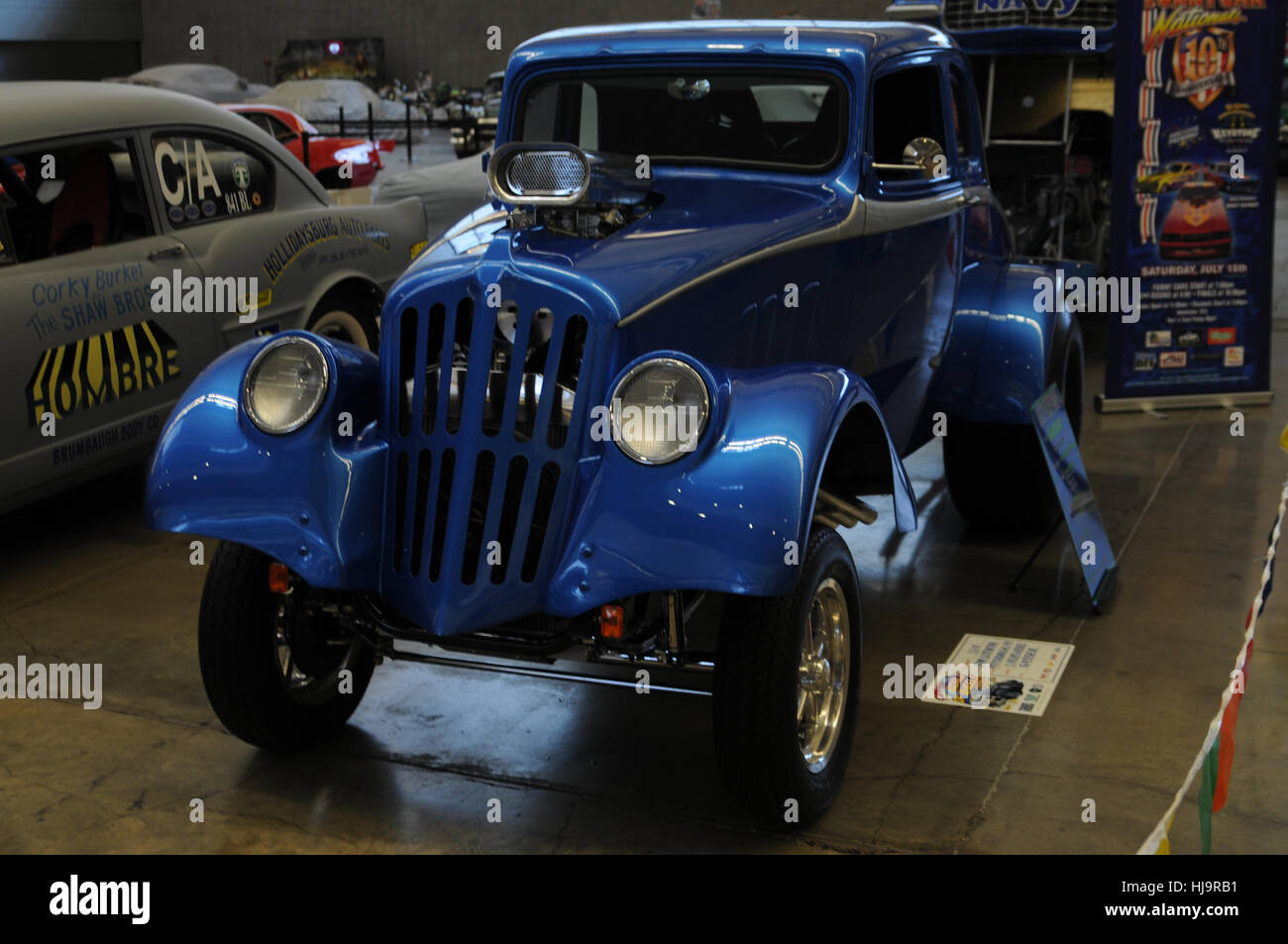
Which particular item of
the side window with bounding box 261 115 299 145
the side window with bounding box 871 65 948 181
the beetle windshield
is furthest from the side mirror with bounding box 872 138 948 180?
the side window with bounding box 261 115 299 145

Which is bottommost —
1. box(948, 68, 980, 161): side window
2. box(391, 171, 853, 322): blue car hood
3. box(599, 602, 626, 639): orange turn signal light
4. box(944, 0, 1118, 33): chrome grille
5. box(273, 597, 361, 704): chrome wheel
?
box(273, 597, 361, 704): chrome wheel

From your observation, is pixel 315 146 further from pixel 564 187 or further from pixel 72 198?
pixel 564 187

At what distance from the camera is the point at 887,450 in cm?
354

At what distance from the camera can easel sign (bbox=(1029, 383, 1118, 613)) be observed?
4.51 m

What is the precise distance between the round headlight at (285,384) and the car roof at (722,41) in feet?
5.30

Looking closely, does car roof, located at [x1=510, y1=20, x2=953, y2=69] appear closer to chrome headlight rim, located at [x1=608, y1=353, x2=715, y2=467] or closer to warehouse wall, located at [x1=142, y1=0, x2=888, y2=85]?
chrome headlight rim, located at [x1=608, y1=353, x2=715, y2=467]

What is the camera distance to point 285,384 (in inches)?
130

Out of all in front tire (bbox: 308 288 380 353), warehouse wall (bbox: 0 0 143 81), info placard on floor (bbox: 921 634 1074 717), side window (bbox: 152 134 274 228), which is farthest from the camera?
warehouse wall (bbox: 0 0 143 81)

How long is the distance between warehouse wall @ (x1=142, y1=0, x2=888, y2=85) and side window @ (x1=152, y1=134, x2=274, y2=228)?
64.8 ft

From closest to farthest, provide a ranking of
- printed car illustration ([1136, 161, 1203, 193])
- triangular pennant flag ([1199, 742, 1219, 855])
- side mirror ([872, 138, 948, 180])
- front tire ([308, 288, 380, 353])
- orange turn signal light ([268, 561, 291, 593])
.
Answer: triangular pennant flag ([1199, 742, 1219, 855]), orange turn signal light ([268, 561, 291, 593]), side mirror ([872, 138, 948, 180]), front tire ([308, 288, 380, 353]), printed car illustration ([1136, 161, 1203, 193])

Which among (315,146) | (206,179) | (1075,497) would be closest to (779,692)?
(1075,497)

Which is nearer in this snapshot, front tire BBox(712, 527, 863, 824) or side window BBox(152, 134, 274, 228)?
front tire BBox(712, 527, 863, 824)

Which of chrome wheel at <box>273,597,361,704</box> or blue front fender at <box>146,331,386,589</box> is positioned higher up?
blue front fender at <box>146,331,386,589</box>
